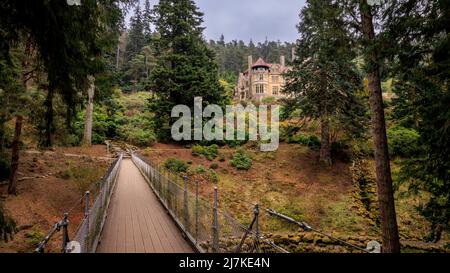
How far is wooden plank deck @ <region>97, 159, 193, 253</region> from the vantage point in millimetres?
6684

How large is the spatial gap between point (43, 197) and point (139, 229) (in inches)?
252

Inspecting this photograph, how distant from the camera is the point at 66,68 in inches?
197

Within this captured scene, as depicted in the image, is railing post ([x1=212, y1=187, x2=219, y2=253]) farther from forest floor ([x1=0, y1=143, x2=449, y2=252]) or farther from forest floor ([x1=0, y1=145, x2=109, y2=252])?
forest floor ([x1=0, y1=145, x2=109, y2=252])

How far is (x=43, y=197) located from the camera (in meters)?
11.7

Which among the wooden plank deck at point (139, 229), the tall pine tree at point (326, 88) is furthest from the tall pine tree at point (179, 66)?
the wooden plank deck at point (139, 229)

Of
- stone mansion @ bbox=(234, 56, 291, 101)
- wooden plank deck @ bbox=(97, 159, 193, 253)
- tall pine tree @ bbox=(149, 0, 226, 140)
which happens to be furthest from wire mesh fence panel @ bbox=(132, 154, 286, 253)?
stone mansion @ bbox=(234, 56, 291, 101)

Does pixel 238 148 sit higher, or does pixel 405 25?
pixel 405 25

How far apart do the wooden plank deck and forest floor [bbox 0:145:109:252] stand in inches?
51.3

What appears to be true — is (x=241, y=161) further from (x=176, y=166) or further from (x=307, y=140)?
(x=307, y=140)
